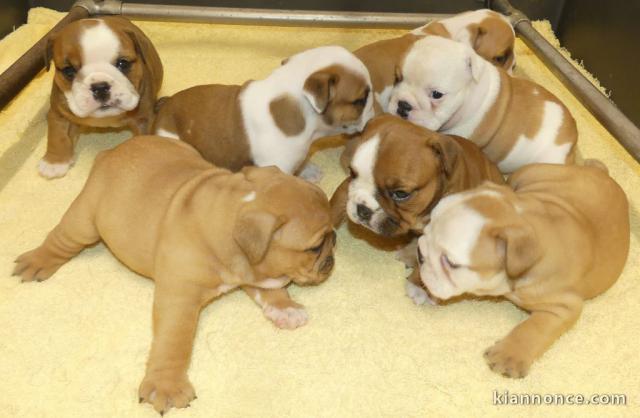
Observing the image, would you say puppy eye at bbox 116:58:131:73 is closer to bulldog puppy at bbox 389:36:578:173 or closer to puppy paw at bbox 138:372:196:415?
bulldog puppy at bbox 389:36:578:173

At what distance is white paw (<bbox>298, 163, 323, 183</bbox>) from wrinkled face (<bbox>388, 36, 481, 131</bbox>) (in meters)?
0.54

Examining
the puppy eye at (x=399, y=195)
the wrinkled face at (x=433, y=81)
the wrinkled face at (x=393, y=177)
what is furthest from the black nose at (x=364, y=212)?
the wrinkled face at (x=433, y=81)

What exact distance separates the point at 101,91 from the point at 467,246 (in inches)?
73.1

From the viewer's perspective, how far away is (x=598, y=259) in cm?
262

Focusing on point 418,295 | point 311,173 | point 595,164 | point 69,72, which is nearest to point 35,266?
point 69,72

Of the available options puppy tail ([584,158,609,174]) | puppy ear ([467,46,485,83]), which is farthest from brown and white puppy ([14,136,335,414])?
puppy tail ([584,158,609,174])

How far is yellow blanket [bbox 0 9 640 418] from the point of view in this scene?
2.47 meters

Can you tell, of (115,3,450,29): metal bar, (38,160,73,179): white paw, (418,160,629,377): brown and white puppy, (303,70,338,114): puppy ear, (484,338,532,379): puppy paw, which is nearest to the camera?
(418,160,629,377): brown and white puppy

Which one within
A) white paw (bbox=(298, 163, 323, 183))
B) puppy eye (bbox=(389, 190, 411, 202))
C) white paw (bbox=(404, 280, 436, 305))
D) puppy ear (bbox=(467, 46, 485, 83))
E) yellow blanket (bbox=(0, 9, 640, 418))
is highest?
puppy ear (bbox=(467, 46, 485, 83))

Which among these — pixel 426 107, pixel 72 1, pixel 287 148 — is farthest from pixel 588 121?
pixel 72 1

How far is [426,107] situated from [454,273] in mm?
1083

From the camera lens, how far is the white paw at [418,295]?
286cm

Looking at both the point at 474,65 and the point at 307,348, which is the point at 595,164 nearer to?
the point at 474,65

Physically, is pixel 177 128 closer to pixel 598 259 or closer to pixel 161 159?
pixel 161 159
